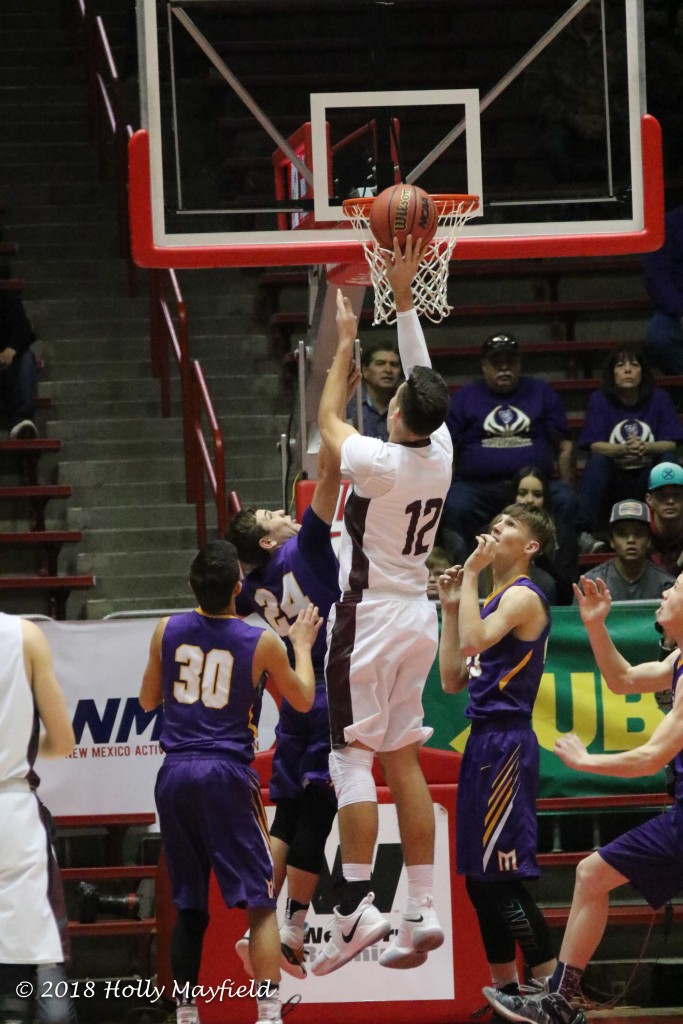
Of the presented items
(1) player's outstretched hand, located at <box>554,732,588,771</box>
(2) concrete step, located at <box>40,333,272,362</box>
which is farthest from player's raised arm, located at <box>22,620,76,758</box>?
(2) concrete step, located at <box>40,333,272,362</box>

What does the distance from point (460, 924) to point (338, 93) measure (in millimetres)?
3853

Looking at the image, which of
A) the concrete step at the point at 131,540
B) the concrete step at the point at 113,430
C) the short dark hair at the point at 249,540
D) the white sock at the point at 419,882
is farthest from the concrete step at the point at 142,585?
the white sock at the point at 419,882

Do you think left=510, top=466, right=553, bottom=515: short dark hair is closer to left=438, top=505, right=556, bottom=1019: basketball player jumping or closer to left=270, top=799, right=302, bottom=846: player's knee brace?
left=438, top=505, right=556, bottom=1019: basketball player jumping

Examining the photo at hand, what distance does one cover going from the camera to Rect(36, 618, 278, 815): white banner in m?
8.75

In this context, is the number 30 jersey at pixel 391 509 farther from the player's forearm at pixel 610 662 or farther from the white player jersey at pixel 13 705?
the white player jersey at pixel 13 705

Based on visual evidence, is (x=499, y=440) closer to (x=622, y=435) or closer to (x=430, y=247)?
(x=622, y=435)

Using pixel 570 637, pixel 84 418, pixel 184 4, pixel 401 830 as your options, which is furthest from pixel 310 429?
pixel 84 418

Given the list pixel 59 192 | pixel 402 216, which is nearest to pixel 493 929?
pixel 402 216

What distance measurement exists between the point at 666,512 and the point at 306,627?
3912 mm

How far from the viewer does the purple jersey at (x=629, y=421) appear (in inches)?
427

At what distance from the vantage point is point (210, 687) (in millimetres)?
6562

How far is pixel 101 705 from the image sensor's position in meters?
8.82

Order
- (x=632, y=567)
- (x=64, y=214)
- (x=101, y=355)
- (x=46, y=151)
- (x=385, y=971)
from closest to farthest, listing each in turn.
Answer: (x=385, y=971), (x=632, y=567), (x=101, y=355), (x=64, y=214), (x=46, y=151)

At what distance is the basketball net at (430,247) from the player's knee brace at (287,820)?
6.78 ft
